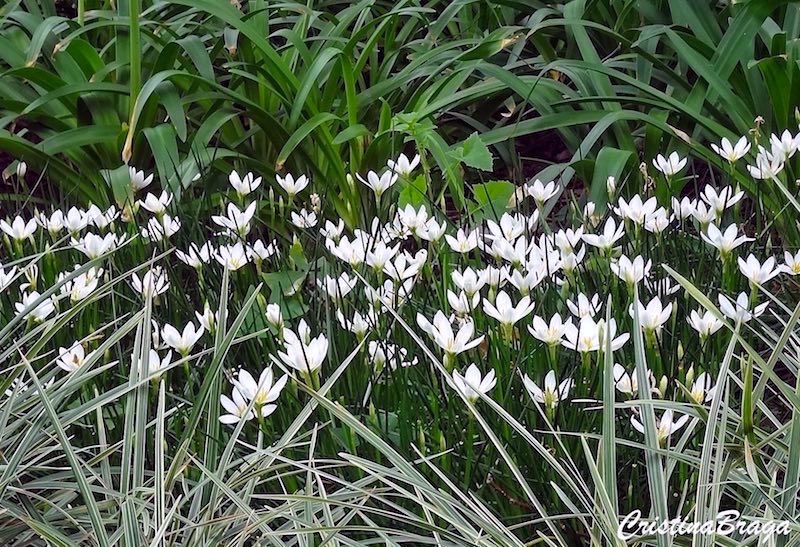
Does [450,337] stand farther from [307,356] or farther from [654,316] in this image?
[654,316]

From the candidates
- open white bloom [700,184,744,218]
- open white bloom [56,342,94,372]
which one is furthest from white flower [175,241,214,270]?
open white bloom [700,184,744,218]

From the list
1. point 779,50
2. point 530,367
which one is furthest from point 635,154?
point 530,367

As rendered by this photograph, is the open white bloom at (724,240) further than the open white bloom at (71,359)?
Yes

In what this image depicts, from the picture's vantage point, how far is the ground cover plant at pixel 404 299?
1.24m

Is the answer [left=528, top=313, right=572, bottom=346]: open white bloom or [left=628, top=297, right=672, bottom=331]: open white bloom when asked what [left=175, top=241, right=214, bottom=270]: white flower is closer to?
[left=528, top=313, right=572, bottom=346]: open white bloom

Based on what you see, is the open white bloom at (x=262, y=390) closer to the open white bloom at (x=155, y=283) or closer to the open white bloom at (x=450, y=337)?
the open white bloom at (x=450, y=337)

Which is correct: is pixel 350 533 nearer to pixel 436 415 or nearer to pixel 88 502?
pixel 436 415

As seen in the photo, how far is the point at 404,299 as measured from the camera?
5.64ft

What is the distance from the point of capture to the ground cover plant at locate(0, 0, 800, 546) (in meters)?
1.24

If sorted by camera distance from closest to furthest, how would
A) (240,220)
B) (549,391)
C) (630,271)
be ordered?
(549,391)
(630,271)
(240,220)

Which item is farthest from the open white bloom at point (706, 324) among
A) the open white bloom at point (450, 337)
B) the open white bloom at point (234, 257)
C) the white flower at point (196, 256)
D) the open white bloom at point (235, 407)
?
the white flower at point (196, 256)

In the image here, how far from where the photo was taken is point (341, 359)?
66.8 inches

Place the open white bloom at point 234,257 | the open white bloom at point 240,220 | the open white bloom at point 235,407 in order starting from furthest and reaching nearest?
the open white bloom at point 240,220
the open white bloom at point 234,257
the open white bloom at point 235,407

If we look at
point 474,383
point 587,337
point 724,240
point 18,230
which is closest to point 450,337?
point 474,383
